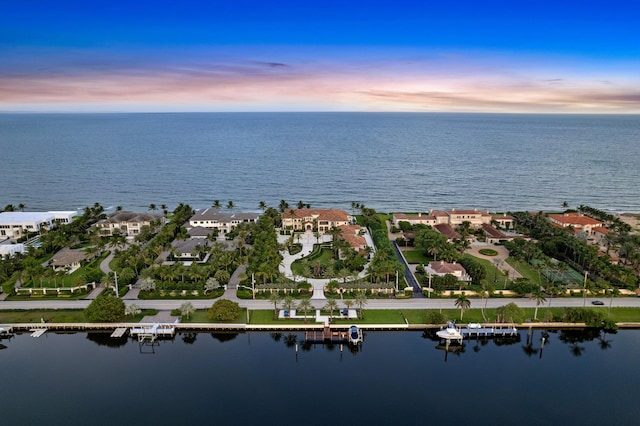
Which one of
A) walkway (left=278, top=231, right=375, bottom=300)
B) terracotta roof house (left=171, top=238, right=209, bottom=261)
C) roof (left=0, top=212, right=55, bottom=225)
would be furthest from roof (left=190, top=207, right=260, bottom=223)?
roof (left=0, top=212, right=55, bottom=225)

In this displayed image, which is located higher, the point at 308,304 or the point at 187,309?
the point at 308,304

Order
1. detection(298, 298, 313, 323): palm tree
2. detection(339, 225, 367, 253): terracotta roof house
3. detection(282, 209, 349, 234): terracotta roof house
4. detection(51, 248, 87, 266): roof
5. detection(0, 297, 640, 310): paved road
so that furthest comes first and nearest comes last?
1. detection(282, 209, 349, 234): terracotta roof house
2. detection(339, 225, 367, 253): terracotta roof house
3. detection(51, 248, 87, 266): roof
4. detection(0, 297, 640, 310): paved road
5. detection(298, 298, 313, 323): palm tree

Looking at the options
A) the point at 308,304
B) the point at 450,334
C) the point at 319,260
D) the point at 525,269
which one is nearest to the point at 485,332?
the point at 450,334

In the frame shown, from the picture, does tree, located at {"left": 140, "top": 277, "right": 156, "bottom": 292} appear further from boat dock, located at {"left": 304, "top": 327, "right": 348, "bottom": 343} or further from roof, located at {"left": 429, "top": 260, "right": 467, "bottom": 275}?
roof, located at {"left": 429, "top": 260, "right": 467, "bottom": 275}

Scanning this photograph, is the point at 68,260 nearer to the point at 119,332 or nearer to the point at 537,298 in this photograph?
the point at 119,332

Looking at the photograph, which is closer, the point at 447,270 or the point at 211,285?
the point at 211,285

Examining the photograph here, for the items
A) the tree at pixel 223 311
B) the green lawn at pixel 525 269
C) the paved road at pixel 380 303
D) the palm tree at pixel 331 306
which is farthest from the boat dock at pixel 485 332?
the tree at pixel 223 311
